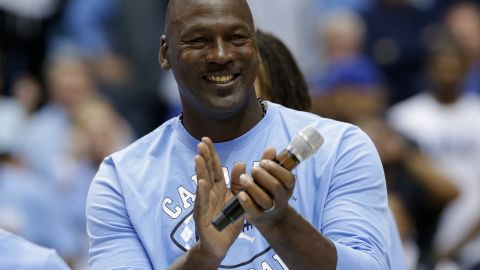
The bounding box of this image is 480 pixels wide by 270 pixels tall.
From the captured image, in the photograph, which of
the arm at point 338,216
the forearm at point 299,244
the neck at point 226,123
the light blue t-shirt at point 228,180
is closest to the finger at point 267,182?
the arm at point 338,216

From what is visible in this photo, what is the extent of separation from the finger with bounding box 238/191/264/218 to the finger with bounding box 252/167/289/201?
41 millimetres

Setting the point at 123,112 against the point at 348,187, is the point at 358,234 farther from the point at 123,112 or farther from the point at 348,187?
the point at 123,112

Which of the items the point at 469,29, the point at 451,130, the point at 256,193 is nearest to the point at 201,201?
the point at 256,193

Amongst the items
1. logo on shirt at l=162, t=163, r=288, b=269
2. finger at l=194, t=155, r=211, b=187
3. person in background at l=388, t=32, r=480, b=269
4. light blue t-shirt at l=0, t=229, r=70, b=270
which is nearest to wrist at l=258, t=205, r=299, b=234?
finger at l=194, t=155, r=211, b=187

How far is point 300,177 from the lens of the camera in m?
3.51

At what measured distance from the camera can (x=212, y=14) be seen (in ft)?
11.4

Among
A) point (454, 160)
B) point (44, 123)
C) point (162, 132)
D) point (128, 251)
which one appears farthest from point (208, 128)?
point (44, 123)

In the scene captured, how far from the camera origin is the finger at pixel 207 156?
3197mm

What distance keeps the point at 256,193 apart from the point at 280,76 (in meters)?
1.73

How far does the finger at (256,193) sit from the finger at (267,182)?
10mm

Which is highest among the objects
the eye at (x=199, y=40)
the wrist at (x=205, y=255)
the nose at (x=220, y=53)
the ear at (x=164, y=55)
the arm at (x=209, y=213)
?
the eye at (x=199, y=40)

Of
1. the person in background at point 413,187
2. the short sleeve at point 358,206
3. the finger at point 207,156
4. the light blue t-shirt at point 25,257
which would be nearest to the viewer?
the finger at point 207,156

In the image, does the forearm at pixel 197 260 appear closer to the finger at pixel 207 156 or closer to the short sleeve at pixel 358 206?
the finger at pixel 207 156

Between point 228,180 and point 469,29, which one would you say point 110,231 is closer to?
point 228,180
